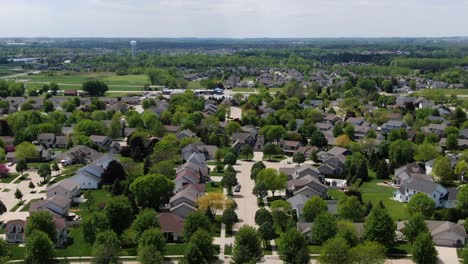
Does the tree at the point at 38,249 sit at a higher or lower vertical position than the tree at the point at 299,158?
higher

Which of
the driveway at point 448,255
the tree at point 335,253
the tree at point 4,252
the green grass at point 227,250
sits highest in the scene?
the tree at point 335,253

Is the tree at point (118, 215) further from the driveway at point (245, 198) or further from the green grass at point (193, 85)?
the green grass at point (193, 85)

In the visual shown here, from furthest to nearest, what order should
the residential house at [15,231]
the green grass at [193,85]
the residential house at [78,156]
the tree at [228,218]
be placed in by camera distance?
the green grass at [193,85], the residential house at [78,156], the tree at [228,218], the residential house at [15,231]

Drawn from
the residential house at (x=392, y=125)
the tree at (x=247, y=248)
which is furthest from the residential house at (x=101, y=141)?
the residential house at (x=392, y=125)

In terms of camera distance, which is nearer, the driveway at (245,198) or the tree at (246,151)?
the driveway at (245,198)

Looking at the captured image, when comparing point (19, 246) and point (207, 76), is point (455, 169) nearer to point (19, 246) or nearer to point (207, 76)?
point (19, 246)

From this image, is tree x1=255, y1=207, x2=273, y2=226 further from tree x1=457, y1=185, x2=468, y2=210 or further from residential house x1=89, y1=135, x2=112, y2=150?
residential house x1=89, y1=135, x2=112, y2=150
